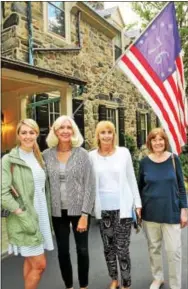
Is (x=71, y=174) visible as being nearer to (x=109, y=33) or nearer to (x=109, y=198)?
(x=109, y=198)

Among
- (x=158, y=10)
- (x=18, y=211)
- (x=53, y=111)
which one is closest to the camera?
(x=18, y=211)

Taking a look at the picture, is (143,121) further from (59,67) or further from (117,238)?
(117,238)

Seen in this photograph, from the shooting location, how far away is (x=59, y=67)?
8648 millimetres

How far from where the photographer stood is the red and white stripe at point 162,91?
153 inches

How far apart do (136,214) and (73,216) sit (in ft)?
1.94

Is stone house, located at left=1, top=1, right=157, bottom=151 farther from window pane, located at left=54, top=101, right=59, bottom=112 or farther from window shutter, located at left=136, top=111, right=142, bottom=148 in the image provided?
window shutter, located at left=136, top=111, right=142, bottom=148

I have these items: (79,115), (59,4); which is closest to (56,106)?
(79,115)

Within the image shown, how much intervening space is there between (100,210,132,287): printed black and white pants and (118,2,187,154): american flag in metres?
1.15

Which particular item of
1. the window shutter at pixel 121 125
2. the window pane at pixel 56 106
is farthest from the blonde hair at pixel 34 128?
the window shutter at pixel 121 125

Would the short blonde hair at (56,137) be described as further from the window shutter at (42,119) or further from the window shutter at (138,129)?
the window shutter at (138,129)

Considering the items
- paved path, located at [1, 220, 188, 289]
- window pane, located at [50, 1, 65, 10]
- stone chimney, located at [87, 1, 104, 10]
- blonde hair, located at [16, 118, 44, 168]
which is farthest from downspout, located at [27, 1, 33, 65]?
stone chimney, located at [87, 1, 104, 10]

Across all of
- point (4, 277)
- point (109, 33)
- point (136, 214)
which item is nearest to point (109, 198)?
point (136, 214)

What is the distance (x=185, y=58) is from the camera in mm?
11938

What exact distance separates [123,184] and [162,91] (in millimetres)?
1360
